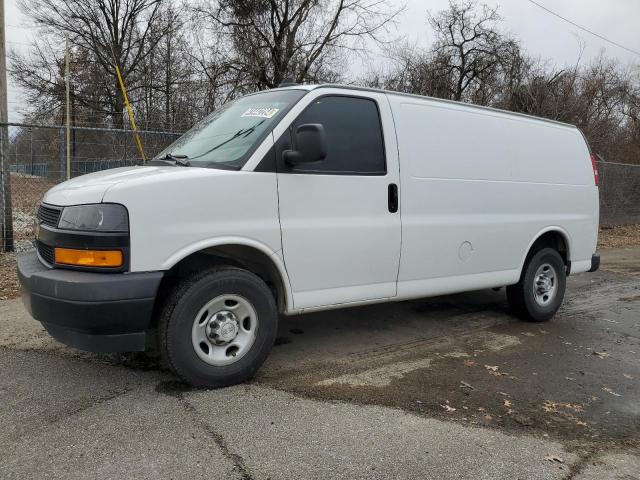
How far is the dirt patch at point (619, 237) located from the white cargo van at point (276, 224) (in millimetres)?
8766

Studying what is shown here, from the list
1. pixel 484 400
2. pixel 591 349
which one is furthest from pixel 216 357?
pixel 591 349

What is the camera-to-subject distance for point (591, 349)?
4969 millimetres

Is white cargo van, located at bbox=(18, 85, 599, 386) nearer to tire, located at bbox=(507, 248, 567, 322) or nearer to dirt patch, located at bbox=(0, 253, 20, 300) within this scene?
tire, located at bbox=(507, 248, 567, 322)

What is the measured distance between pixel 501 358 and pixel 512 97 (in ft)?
57.2

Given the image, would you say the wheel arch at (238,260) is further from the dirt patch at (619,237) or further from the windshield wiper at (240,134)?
the dirt patch at (619,237)

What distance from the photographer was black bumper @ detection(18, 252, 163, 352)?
3125 mm

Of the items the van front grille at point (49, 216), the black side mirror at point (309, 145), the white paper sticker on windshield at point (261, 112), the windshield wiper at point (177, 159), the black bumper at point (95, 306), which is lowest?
the black bumper at point (95, 306)

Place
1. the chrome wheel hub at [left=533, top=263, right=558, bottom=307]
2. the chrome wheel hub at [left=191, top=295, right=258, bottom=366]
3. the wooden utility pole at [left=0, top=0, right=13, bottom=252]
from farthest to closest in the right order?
1. the wooden utility pole at [left=0, top=0, right=13, bottom=252]
2. the chrome wheel hub at [left=533, top=263, right=558, bottom=307]
3. the chrome wheel hub at [left=191, top=295, right=258, bottom=366]

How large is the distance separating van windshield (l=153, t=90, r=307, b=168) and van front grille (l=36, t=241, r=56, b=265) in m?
1.05

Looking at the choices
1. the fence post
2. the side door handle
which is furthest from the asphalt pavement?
the fence post

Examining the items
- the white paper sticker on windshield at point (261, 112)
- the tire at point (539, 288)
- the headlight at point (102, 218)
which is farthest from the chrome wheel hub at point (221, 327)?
the tire at point (539, 288)

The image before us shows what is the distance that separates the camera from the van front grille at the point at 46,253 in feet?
11.1

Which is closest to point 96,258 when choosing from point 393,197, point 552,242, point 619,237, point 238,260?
point 238,260

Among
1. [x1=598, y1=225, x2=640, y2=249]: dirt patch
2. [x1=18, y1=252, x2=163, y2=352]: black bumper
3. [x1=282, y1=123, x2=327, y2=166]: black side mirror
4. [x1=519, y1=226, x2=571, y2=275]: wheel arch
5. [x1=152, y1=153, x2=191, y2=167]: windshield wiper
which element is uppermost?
[x1=282, y1=123, x2=327, y2=166]: black side mirror
